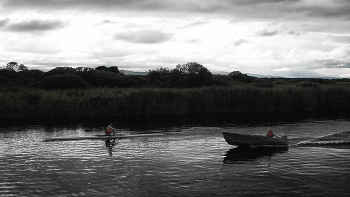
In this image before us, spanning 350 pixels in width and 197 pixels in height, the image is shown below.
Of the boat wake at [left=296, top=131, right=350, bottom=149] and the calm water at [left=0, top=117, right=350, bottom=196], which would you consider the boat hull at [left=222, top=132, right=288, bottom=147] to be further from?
the boat wake at [left=296, top=131, right=350, bottom=149]

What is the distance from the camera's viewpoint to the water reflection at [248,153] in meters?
23.3

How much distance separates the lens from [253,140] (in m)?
26.1

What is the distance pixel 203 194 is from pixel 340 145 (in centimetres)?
1620

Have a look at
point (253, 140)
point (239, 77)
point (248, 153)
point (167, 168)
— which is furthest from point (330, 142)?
point (239, 77)

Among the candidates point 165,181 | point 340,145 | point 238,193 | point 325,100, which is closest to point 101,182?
point 165,181

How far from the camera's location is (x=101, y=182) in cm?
1803

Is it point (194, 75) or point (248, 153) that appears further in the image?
point (194, 75)

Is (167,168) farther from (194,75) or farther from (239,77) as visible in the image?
(239,77)

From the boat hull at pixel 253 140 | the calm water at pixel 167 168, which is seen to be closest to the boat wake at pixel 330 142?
the calm water at pixel 167 168

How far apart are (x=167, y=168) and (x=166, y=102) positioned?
2730 cm

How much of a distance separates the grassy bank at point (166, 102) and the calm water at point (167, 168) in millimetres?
14581

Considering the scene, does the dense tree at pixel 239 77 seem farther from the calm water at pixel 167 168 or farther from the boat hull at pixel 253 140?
the boat hull at pixel 253 140

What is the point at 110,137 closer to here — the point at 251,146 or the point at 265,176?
the point at 251,146

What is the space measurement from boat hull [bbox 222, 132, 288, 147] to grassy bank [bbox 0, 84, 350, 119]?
71.8 feet
